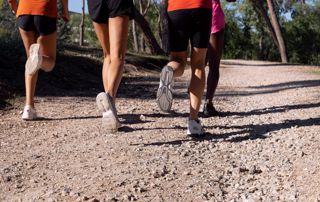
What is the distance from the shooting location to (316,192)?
3.39 meters

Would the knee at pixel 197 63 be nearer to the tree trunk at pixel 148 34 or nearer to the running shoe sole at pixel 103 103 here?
the running shoe sole at pixel 103 103

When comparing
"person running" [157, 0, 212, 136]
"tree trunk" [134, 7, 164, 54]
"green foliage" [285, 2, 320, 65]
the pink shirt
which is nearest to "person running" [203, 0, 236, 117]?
the pink shirt

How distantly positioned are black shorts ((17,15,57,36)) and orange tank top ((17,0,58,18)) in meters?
0.04

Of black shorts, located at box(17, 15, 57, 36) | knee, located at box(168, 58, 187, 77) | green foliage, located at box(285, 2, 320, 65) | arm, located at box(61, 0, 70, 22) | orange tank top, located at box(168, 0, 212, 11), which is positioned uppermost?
orange tank top, located at box(168, 0, 212, 11)

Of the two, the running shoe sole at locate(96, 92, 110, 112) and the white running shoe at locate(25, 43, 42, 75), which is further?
the white running shoe at locate(25, 43, 42, 75)

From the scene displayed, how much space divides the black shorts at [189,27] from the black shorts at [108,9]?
41cm

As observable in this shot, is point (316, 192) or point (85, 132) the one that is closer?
point (316, 192)

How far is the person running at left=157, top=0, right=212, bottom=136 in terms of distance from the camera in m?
4.78

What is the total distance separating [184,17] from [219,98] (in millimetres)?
3841

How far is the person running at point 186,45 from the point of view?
15.7 feet

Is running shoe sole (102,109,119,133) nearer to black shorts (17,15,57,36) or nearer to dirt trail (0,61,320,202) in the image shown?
dirt trail (0,61,320,202)

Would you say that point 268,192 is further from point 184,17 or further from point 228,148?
point 184,17

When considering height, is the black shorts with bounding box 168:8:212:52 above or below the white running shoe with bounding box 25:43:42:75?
above

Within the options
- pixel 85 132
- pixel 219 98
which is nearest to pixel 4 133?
pixel 85 132
